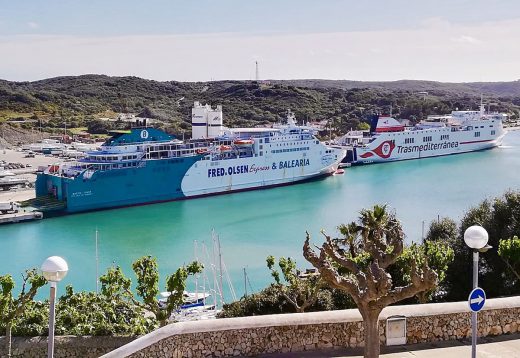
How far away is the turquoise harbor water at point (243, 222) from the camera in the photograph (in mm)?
15711

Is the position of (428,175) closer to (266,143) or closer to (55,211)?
(266,143)

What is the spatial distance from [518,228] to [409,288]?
5.51 meters

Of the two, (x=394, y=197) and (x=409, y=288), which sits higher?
(x=409, y=288)

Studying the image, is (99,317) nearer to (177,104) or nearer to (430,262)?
(430,262)

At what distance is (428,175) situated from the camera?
31.1 metres

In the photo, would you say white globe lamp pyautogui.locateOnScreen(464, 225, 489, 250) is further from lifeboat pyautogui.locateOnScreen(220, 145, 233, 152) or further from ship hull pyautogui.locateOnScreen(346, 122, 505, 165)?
ship hull pyautogui.locateOnScreen(346, 122, 505, 165)

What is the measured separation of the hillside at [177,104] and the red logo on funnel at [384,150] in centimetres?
1437

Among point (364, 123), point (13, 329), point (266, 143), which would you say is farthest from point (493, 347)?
point (364, 123)

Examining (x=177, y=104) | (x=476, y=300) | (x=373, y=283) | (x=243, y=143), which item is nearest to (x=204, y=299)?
(x=373, y=283)

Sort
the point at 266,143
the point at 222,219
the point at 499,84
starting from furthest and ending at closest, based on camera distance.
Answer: the point at 499,84 < the point at 266,143 < the point at 222,219

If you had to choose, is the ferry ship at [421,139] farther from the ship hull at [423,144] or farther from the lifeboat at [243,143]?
the lifeboat at [243,143]

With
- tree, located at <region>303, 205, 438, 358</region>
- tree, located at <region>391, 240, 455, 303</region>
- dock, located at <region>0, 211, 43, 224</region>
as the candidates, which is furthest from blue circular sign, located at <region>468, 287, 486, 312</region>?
dock, located at <region>0, 211, 43, 224</region>

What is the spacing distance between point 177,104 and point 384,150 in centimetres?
4089

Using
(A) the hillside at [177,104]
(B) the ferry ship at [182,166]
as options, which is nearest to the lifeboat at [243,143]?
(B) the ferry ship at [182,166]
